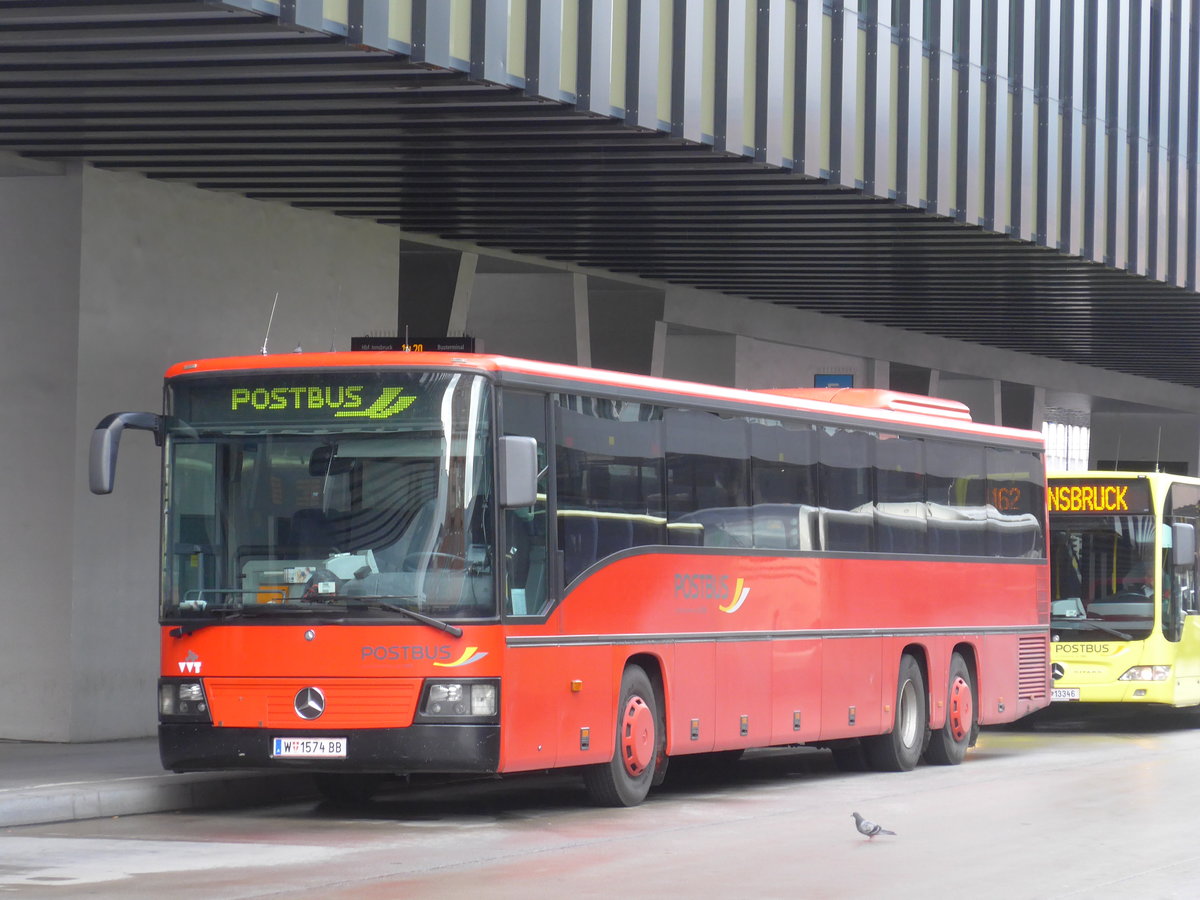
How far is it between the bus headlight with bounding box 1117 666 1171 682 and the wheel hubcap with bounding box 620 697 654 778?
10058 mm

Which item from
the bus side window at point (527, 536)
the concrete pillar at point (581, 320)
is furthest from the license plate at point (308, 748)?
the concrete pillar at point (581, 320)

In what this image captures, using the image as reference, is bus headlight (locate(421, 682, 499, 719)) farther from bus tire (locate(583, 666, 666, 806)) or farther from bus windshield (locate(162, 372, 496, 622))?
bus tire (locate(583, 666, 666, 806))

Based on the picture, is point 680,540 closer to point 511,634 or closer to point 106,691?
point 511,634

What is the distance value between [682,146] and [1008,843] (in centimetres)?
782

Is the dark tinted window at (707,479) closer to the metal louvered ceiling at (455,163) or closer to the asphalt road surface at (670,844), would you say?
the asphalt road surface at (670,844)

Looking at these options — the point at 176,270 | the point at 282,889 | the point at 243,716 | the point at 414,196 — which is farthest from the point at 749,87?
the point at 282,889

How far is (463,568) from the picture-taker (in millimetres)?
12555

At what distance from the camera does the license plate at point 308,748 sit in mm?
12531

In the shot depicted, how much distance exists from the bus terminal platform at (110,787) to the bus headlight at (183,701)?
769 millimetres

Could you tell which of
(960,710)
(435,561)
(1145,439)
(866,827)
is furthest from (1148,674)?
(1145,439)

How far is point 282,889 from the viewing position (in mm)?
9719

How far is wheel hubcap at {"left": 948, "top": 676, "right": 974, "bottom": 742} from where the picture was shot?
18.9 metres

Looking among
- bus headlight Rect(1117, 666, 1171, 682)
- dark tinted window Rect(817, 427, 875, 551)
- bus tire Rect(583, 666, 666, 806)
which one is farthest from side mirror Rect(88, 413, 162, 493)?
bus headlight Rect(1117, 666, 1171, 682)

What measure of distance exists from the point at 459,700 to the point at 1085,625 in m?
12.3
